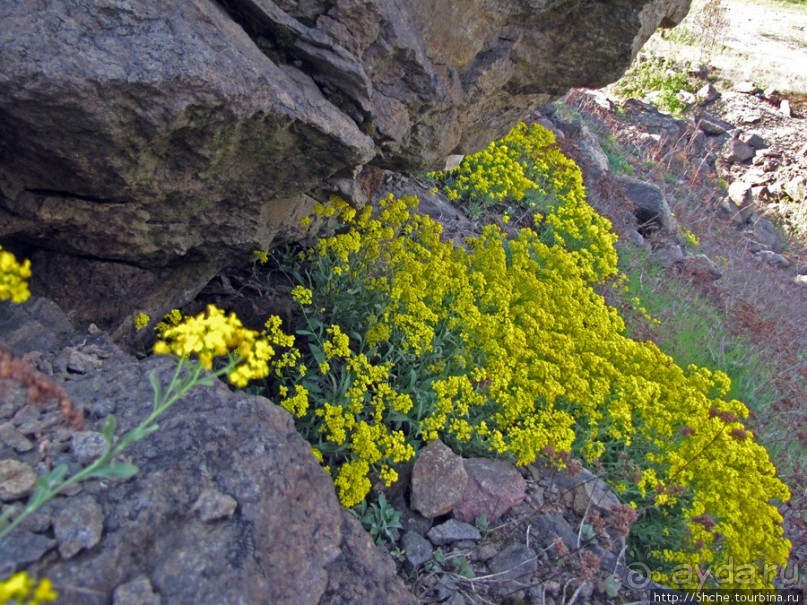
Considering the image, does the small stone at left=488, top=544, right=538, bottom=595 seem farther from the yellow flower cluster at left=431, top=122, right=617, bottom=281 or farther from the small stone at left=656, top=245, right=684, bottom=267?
the small stone at left=656, top=245, right=684, bottom=267

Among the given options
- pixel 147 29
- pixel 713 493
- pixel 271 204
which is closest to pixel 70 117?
pixel 147 29

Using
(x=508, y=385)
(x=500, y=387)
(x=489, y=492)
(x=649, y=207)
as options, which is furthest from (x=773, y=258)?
(x=489, y=492)

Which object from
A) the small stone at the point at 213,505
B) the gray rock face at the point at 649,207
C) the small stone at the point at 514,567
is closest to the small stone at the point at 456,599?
the small stone at the point at 514,567

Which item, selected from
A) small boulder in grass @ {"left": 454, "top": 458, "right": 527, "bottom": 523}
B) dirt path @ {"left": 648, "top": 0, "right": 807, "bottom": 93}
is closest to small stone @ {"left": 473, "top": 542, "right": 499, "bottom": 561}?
small boulder in grass @ {"left": 454, "top": 458, "right": 527, "bottom": 523}

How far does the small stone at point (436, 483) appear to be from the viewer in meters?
3.48

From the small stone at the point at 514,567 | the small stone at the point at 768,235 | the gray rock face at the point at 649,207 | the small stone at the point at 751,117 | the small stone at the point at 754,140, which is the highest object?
the small stone at the point at 751,117

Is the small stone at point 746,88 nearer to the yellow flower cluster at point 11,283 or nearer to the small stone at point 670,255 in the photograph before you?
the small stone at point 670,255

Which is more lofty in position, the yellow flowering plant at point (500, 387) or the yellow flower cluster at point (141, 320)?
the yellow flowering plant at point (500, 387)

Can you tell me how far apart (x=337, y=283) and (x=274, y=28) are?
1565mm

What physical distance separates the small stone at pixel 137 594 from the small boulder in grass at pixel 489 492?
1.94 metres

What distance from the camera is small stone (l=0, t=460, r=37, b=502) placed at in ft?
6.51

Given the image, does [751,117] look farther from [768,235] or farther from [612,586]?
[612,586]

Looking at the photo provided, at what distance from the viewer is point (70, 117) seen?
2555mm

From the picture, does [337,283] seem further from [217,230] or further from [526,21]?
[526,21]
